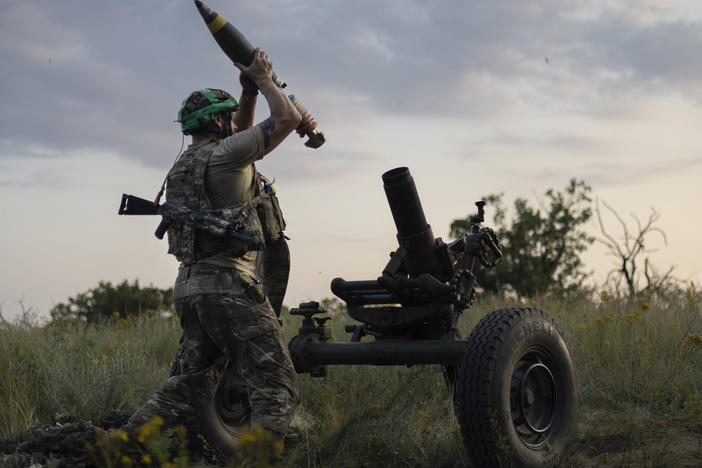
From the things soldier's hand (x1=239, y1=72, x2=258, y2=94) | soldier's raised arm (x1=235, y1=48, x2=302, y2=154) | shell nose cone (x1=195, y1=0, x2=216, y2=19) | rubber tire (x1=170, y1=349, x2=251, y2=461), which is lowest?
rubber tire (x1=170, y1=349, x2=251, y2=461)

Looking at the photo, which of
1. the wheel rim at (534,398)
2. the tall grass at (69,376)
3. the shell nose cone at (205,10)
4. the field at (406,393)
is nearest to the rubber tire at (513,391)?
the wheel rim at (534,398)

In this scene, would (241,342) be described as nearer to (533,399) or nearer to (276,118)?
(276,118)

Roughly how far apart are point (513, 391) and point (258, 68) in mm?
2742

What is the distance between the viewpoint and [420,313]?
550cm

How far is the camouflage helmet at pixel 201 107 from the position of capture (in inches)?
205

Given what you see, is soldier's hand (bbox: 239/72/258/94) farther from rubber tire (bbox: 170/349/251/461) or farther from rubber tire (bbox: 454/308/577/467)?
rubber tire (bbox: 454/308/577/467)

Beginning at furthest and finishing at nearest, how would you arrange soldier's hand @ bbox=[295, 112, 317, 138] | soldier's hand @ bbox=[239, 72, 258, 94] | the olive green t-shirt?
soldier's hand @ bbox=[295, 112, 317, 138] → soldier's hand @ bbox=[239, 72, 258, 94] → the olive green t-shirt

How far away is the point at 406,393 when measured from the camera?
749 centimetres

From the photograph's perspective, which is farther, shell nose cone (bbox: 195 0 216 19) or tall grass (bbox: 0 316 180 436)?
tall grass (bbox: 0 316 180 436)

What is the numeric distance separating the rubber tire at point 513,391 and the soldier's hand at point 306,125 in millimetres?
2051

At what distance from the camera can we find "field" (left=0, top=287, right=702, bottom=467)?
583 centimetres

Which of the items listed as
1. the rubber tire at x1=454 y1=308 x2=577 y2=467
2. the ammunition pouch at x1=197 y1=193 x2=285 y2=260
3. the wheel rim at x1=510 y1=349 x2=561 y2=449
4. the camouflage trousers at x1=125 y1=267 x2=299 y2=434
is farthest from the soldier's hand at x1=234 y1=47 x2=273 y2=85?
the wheel rim at x1=510 y1=349 x2=561 y2=449

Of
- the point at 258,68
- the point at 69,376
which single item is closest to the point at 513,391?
the point at 258,68

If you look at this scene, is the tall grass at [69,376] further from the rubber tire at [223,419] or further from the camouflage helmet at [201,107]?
the camouflage helmet at [201,107]
